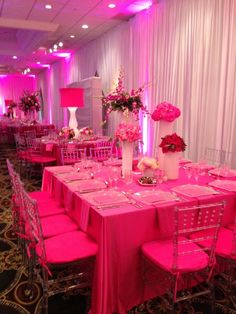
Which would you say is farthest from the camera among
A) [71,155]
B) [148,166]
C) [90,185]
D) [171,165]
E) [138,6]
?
[138,6]

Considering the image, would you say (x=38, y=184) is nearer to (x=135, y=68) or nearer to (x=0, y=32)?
(x=135, y=68)

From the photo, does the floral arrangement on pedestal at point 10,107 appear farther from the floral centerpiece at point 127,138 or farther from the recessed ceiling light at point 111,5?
the floral centerpiece at point 127,138

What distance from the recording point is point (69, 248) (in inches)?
Result: 84.6

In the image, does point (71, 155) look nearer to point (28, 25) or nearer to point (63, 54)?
point (28, 25)

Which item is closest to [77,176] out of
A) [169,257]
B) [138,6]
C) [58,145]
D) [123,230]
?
[123,230]

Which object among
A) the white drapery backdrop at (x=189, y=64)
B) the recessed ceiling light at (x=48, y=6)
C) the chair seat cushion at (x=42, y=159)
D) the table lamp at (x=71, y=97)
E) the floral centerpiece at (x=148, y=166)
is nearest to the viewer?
the floral centerpiece at (x=148, y=166)

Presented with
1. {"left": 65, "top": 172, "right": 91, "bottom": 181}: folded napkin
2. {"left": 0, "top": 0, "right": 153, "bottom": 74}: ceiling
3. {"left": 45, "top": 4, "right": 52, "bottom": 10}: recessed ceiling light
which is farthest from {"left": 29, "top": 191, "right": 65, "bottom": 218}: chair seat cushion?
{"left": 45, "top": 4, "right": 52, "bottom": 10}: recessed ceiling light

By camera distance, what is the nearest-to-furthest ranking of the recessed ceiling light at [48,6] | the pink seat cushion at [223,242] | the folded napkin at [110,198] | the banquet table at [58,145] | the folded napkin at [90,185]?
the pink seat cushion at [223,242], the folded napkin at [110,198], the folded napkin at [90,185], the banquet table at [58,145], the recessed ceiling light at [48,6]

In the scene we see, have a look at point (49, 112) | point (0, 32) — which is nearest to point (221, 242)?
point (0, 32)

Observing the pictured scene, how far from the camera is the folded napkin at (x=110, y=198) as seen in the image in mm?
2279

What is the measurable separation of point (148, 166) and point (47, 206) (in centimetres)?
109

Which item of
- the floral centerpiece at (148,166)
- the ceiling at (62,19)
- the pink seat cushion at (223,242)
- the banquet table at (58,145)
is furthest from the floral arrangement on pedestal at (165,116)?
the ceiling at (62,19)

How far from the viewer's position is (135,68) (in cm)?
756

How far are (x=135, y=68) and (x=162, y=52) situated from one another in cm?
121
